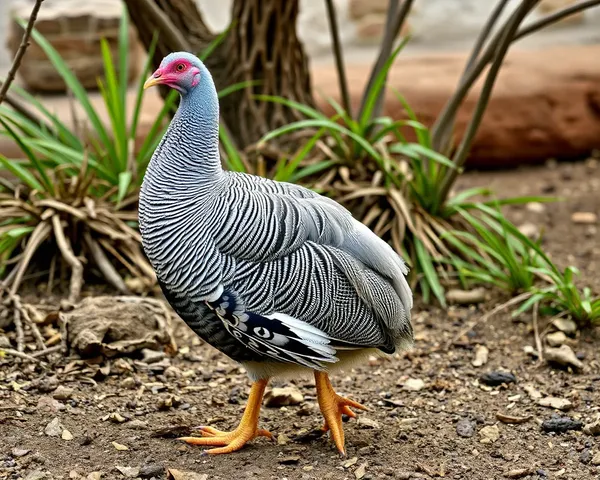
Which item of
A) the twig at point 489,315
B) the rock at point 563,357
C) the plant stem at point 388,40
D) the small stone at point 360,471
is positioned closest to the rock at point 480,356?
the twig at point 489,315

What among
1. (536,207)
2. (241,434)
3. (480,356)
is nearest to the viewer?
(241,434)

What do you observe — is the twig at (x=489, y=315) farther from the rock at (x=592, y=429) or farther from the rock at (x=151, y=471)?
the rock at (x=151, y=471)

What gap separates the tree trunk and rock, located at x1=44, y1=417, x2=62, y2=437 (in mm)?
2490

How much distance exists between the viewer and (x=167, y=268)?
10.3 feet

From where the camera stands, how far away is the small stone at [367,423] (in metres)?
3.66

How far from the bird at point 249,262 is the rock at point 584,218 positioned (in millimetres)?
3034

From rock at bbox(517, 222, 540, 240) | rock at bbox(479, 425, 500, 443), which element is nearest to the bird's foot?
rock at bbox(479, 425, 500, 443)

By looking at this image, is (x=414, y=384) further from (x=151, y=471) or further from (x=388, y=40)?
(x=388, y=40)

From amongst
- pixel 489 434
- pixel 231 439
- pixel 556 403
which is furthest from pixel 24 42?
pixel 556 403

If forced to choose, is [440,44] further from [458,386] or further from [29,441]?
[29,441]

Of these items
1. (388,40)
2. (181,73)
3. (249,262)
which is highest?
(181,73)

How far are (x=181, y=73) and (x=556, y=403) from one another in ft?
6.60

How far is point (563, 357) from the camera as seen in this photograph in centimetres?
413

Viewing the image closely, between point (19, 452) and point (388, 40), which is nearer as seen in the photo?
point (19, 452)
